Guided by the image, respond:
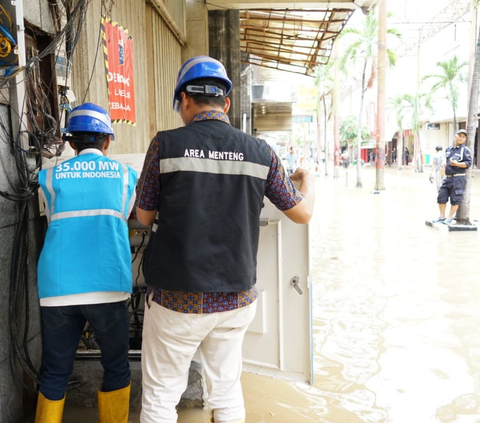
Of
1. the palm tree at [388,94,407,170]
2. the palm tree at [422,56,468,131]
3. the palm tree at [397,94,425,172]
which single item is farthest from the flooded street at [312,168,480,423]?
the palm tree at [388,94,407,170]

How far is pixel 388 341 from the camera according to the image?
4441 millimetres

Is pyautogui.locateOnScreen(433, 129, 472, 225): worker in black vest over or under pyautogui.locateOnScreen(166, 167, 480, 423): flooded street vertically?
over

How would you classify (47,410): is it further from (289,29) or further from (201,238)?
(289,29)

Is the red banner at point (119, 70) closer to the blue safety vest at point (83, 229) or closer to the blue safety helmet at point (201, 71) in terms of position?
the blue safety vest at point (83, 229)

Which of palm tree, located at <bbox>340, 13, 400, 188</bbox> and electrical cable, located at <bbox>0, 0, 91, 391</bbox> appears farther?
palm tree, located at <bbox>340, 13, 400, 188</bbox>

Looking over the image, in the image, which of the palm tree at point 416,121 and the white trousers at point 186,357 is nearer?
the white trousers at point 186,357

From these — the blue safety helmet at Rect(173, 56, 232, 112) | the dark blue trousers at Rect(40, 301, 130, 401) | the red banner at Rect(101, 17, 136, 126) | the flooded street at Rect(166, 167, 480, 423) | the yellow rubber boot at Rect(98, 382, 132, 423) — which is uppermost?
the red banner at Rect(101, 17, 136, 126)

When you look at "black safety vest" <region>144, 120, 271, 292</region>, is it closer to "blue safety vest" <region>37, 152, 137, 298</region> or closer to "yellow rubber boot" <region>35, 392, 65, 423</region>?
"blue safety vest" <region>37, 152, 137, 298</region>

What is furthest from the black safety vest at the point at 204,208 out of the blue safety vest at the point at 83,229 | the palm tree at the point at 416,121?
the palm tree at the point at 416,121

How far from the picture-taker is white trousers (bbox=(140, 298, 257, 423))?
209 centimetres

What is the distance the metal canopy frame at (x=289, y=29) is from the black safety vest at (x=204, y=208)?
26.0ft

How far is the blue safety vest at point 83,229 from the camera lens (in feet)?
7.93

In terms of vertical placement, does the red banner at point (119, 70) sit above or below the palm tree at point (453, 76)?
below

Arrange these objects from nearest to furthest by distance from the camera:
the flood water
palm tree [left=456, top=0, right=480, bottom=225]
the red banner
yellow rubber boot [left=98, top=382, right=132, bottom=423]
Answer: yellow rubber boot [left=98, top=382, right=132, bottom=423] → the flood water → the red banner → palm tree [left=456, top=0, right=480, bottom=225]
